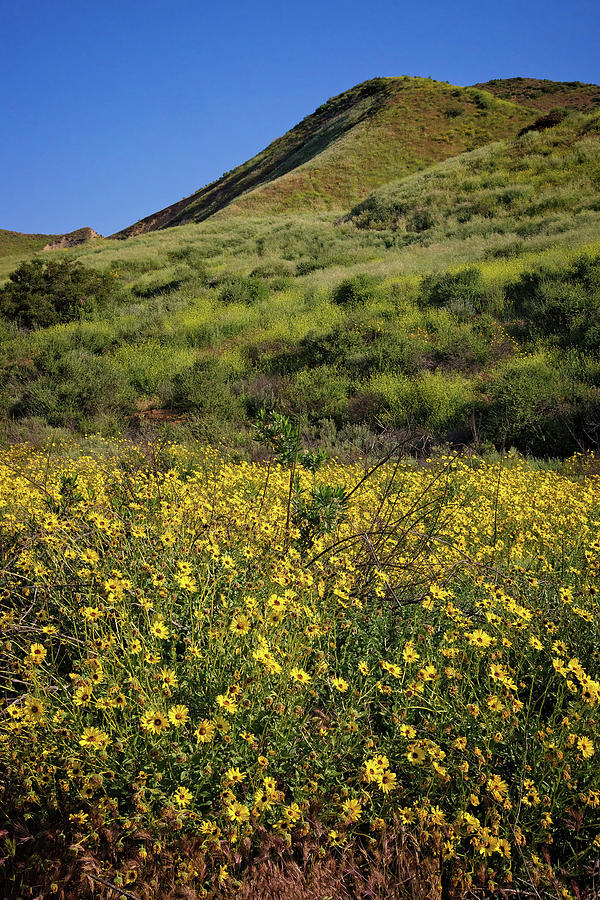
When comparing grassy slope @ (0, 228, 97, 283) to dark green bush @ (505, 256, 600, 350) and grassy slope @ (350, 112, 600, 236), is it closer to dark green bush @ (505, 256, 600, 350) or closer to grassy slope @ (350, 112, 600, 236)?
grassy slope @ (350, 112, 600, 236)

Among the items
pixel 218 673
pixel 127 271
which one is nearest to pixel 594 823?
pixel 218 673

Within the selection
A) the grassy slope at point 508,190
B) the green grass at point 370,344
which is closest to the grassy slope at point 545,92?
the grassy slope at point 508,190

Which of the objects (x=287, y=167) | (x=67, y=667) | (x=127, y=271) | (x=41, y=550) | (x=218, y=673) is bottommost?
(x=67, y=667)

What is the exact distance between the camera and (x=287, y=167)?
4588cm

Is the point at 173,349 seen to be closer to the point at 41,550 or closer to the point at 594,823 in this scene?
the point at 41,550

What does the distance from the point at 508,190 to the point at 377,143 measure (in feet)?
71.8

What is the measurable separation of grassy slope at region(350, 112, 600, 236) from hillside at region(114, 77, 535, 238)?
26.7 feet

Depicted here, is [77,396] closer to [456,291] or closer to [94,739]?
[456,291]

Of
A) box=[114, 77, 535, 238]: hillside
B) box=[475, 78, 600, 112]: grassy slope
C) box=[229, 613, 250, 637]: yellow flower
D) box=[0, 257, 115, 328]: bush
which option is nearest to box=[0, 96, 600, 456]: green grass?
box=[0, 257, 115, 328]: bush

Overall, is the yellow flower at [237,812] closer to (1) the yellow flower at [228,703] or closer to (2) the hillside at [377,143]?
(1) the yellow flower at [228,703]

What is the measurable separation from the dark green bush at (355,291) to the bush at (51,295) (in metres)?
8.29

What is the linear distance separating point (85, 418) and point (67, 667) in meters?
8.13

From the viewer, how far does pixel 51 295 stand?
54.3 ft

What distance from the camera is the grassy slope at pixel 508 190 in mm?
18172
